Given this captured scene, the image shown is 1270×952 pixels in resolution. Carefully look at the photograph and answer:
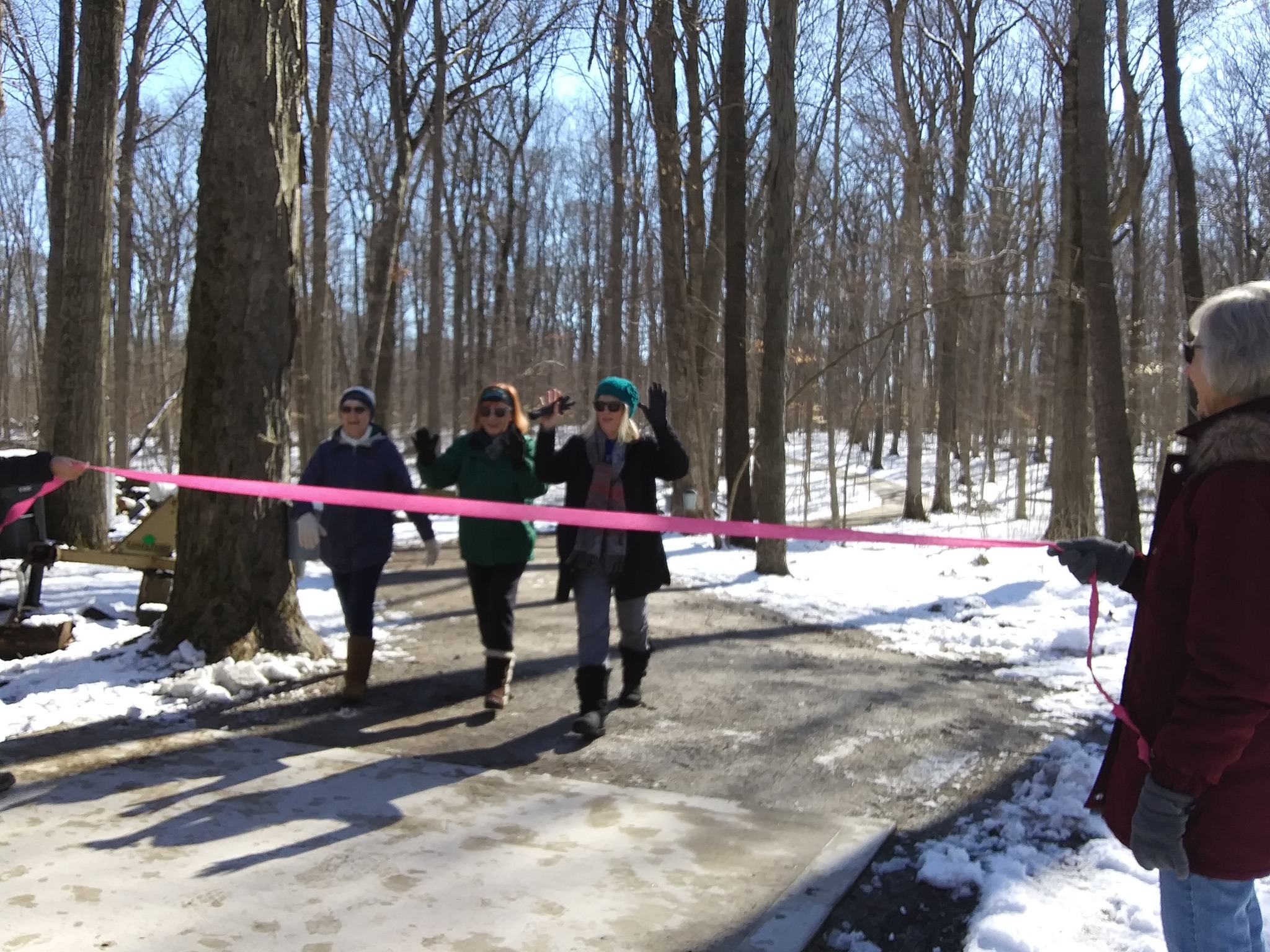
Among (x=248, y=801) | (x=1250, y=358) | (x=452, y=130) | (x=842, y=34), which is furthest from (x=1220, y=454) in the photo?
(x=452, y=130)

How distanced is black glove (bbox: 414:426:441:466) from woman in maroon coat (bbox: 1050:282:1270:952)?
4.08 m

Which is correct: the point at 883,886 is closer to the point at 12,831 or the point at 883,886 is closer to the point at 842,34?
the point at 12,831

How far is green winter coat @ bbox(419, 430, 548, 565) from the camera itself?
18.9 feet

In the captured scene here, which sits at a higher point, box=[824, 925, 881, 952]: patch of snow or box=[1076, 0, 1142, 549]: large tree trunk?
box=[1076, 0, 1142, 549]: large tree trunk

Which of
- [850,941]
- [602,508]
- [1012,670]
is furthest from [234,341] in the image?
[1012,670]

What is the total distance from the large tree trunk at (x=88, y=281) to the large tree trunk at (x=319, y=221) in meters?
7.20

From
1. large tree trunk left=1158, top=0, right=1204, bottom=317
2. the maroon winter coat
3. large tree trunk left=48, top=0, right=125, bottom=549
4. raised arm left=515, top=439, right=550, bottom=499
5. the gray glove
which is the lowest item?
the gray glove

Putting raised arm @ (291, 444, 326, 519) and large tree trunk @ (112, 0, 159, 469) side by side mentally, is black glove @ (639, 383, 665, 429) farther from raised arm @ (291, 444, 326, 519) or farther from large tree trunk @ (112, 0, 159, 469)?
large tree trunk @ (112, 0, 159, 469)

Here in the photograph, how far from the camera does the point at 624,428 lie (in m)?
5.46

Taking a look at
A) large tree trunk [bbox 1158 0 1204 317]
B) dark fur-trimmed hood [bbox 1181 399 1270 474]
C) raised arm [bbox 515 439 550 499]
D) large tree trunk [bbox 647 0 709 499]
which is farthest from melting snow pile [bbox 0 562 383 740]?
large tree trunk [bbox 1158 0 1204 317]

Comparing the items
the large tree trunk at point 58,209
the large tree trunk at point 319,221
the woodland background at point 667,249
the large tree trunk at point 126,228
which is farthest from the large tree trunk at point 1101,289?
the large tree trunk at point 126,228

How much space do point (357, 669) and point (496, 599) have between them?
34.2 inches

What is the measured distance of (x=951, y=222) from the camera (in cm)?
2166

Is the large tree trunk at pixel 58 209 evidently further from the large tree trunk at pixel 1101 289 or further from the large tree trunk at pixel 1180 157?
the large tree trunk at pixel 1180 157
